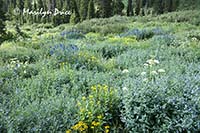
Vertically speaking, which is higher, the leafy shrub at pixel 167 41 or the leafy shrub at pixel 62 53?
the leafy shrub at pixel 62 53

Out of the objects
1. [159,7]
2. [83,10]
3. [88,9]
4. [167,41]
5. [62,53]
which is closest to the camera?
[62,53]

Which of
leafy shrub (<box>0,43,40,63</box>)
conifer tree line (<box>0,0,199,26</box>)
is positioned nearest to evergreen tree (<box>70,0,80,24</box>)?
conifer tree line (<box>0,0,199,26</box>)

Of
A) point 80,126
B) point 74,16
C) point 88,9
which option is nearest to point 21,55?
point 80,126

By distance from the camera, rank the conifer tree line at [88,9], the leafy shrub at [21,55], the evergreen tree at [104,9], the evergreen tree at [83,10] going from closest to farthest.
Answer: the leafy shrub at [21,55] → the conifer tree line at [88,9] → the evergreen tree at [83,10] → the evergreen tree at [104,9]

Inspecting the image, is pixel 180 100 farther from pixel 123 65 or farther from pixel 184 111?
pixel 123 65

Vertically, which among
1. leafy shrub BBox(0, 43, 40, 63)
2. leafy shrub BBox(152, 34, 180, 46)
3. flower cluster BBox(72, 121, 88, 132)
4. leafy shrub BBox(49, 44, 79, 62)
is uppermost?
leafy shrub BBox(49, 44, 79, 62)

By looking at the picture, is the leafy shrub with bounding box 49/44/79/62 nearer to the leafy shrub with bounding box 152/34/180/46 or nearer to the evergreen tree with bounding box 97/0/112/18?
the leafy shrub with bounding box 152/34/180/46

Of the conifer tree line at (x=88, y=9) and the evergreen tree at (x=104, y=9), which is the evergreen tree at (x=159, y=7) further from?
the evergreen tree at (x=104, y=9)

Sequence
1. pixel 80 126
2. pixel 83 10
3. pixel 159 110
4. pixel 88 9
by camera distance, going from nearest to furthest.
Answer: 1. pixel 80 126
2. pixel 159 110
3. pixel 88 9
4. pixel 83 10

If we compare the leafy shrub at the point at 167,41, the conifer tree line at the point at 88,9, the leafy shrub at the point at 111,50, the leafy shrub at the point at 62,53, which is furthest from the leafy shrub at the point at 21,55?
the conifer tree line at the point at 88,9

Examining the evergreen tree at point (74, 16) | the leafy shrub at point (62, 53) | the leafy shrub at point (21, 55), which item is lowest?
the evergreen tree at point (74, 16)

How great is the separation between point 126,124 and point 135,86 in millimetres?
622

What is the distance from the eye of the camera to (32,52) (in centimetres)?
963

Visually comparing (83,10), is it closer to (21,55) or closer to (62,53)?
(21,55)
